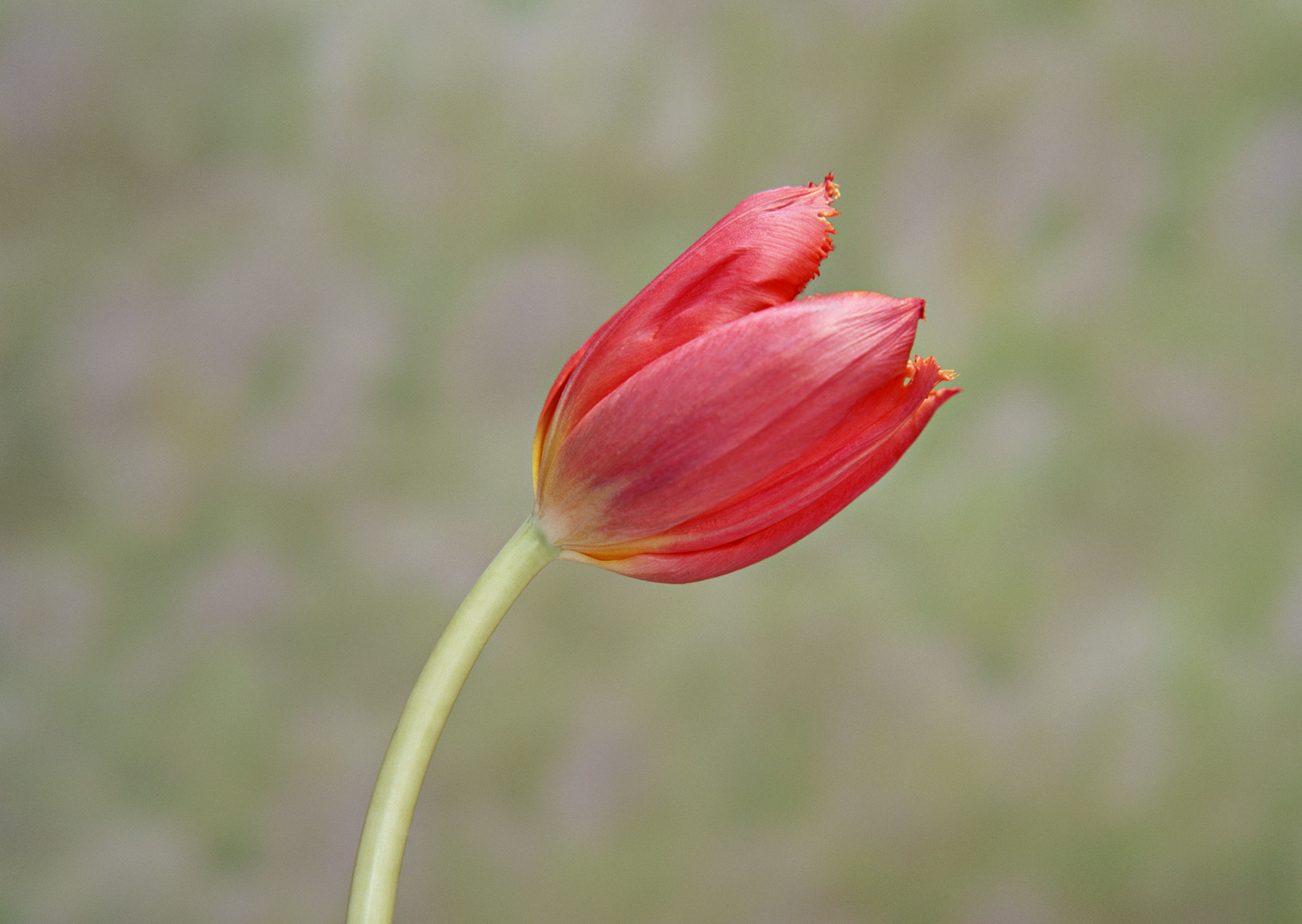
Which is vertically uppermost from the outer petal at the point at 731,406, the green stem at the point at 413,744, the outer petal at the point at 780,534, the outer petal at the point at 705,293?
the outer petal at the point at 705,293

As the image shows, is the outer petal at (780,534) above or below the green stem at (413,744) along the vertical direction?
above

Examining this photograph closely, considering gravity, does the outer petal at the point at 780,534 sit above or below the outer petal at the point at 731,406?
below

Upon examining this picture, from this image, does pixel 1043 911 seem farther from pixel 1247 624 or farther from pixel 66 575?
pixel 66 575

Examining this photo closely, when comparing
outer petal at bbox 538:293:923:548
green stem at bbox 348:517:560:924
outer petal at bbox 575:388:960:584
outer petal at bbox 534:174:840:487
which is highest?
outer petal at bbox 534:174:840:487

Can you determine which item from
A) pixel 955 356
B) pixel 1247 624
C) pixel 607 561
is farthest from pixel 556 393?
pixel 1247 624
